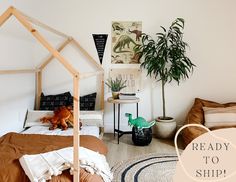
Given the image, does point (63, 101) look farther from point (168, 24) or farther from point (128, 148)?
point (168, 24)

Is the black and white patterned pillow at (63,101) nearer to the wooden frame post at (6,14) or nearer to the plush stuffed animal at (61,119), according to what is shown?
the plush stuffed animal at (61,119)

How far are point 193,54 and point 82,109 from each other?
2012 mm

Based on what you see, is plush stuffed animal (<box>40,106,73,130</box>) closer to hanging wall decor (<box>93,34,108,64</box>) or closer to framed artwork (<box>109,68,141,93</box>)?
framed artwork (<box>109,68,141,93</box>)

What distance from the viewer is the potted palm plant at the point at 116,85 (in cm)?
398

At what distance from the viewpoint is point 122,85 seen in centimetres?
430

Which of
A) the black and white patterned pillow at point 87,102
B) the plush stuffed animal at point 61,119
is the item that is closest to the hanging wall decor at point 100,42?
the black and white patterned pillow at point 87,102

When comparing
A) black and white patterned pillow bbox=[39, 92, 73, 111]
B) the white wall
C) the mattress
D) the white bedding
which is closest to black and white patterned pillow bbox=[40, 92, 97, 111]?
black and white patterned pillow bbox=[39, 92, 73, 111]

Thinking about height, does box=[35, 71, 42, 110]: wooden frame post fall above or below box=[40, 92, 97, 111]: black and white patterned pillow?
above

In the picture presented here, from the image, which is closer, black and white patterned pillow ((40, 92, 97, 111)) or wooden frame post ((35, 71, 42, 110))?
black and white patterned pillow ((40, 92, 97, 111))

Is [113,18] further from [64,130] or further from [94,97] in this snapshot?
[64,130]

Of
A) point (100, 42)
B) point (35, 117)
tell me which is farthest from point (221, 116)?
point (35, 117)

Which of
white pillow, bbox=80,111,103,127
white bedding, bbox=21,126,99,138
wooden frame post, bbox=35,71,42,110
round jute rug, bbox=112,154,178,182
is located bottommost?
round jute rug, bbox=112,154,178,182

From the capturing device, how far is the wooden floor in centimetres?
336

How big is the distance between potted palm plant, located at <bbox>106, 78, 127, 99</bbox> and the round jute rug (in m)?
1.08
